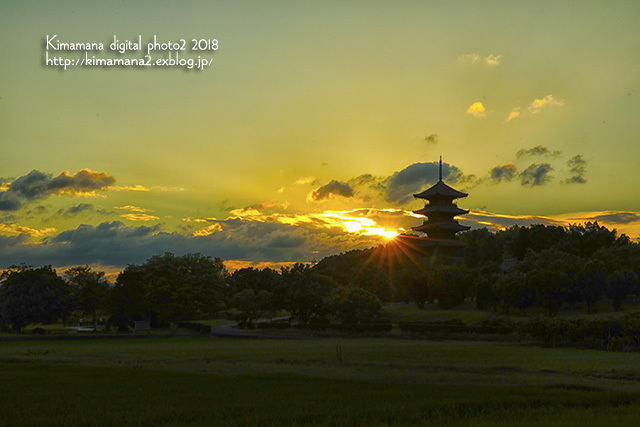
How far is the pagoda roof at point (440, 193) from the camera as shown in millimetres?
129750

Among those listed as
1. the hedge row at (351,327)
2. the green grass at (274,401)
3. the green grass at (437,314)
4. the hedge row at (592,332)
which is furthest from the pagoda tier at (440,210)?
the green grass at (274,401)

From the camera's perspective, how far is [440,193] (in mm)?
129125

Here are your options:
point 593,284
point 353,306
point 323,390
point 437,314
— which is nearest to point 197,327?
point 353,306

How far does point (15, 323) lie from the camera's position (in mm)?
81625

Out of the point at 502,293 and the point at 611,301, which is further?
the point at 611,301

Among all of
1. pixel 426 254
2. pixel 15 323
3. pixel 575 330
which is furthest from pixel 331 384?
pixel 426 254

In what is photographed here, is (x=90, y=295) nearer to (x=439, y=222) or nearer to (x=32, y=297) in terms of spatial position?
(x=32, y=297)

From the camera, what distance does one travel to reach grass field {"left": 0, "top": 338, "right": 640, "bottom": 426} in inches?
667

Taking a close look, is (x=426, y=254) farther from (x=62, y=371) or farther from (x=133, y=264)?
(x=62, y=371)

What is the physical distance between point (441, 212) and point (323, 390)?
109816 mm

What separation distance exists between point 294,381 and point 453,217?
11300 centimetres

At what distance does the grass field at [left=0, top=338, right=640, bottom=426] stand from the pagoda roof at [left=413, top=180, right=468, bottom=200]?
309 feet

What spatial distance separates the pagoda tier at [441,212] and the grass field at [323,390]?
299ft

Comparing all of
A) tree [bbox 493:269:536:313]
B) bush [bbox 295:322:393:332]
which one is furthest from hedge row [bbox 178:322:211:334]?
tree [bbox 493:269:536:313]
